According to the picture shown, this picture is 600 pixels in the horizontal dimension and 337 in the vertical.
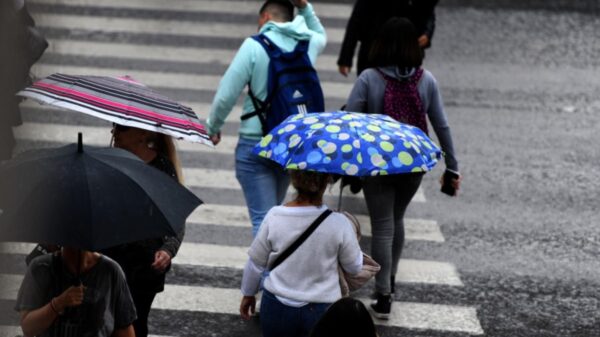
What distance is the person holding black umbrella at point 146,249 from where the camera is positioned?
6.06 metres

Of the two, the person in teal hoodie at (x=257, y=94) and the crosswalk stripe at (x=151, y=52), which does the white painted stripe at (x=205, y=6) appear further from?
the person in teal hoodie at (x=257, y=94)

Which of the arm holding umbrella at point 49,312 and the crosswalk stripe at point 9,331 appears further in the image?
the crosswalk stripe at point 9,331

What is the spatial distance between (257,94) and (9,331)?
6.69 ft

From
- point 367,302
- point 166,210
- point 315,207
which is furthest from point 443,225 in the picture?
point 166,210

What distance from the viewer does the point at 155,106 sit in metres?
6.11

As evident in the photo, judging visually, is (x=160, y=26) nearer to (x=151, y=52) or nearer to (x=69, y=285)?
(x=151, y=52)

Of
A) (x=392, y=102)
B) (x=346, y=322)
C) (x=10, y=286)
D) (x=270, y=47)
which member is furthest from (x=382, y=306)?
(x=346, y=322)

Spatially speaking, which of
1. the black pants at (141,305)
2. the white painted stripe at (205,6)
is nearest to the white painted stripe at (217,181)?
the white painted stripe at (205,6)

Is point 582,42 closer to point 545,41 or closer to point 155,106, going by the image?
point 545,41

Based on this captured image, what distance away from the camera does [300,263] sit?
18.9 feet

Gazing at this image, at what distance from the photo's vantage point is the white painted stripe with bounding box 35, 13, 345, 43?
1402cm

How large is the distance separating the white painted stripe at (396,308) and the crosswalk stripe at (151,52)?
17.1 feet

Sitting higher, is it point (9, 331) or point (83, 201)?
point (83, 201)

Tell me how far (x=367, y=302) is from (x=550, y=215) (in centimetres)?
248
